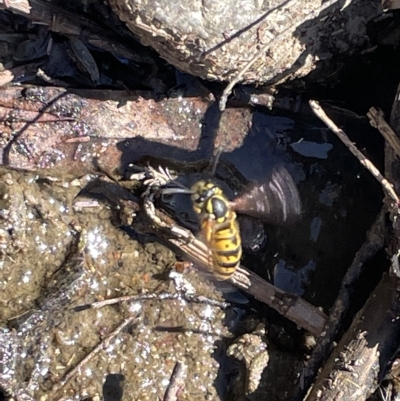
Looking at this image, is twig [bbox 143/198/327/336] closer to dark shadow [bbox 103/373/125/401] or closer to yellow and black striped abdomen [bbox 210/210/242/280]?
yellow and black striped abdomen [bbox 210/210/242/280]

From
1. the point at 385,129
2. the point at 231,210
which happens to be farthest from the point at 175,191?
the point at 385,129

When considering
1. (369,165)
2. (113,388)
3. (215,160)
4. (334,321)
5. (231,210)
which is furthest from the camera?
(215,160)

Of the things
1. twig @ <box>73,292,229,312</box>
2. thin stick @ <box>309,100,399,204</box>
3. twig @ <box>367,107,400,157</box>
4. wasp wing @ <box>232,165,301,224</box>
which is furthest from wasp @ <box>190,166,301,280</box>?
twig @ <box>367,107,400,157</box>

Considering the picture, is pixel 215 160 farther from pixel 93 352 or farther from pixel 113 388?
pixel 113 388

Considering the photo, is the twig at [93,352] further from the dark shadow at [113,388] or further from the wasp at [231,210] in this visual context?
the wasp at [231,210]

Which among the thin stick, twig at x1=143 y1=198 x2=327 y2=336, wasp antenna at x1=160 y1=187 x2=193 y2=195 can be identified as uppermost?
the thin stick

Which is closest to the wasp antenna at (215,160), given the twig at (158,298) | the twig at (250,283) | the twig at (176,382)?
the twig at (250,283)
